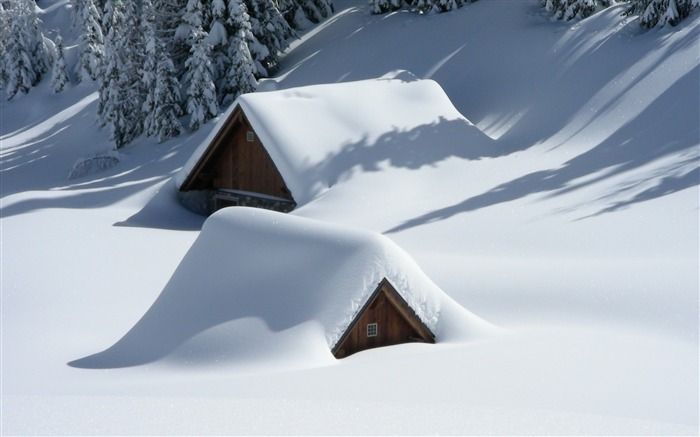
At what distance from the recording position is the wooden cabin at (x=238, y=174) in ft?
81.5

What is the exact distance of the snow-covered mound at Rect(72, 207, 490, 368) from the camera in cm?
1152

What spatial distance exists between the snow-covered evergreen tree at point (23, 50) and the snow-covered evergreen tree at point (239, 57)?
79.0ft

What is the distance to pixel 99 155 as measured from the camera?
1357 inches

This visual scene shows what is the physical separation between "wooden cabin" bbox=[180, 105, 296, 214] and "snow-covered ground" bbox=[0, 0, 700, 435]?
1.25 metres

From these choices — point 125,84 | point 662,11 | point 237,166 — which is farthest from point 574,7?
point 125,84

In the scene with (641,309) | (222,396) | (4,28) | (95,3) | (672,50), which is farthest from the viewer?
(4,28)

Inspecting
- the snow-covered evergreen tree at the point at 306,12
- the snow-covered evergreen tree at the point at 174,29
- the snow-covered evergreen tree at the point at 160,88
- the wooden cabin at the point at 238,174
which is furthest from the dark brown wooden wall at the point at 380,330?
the snow-covered evergreen tree at the point at 306,12

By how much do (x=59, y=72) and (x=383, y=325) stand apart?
145ft

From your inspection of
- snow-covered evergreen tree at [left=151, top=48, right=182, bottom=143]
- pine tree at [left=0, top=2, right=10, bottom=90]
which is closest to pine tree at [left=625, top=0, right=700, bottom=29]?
snow-covered evergreen tree at [left=151, top=48, right=182, bottom=143]

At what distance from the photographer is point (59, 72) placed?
51531mm

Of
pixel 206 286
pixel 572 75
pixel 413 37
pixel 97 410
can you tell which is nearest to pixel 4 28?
pixel 413 37

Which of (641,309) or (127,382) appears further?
(641,309)

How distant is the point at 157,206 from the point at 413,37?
14.7m

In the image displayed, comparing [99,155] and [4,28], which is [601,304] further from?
[4,28]
